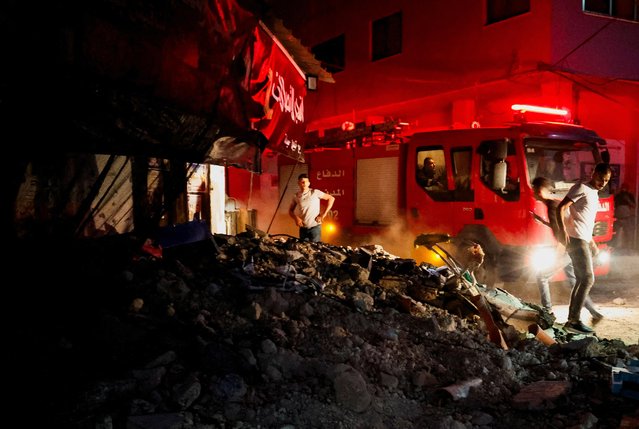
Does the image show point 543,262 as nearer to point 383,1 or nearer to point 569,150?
point 569,150

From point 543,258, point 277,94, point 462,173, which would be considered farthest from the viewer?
point 462,173

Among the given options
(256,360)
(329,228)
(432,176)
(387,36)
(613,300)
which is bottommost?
(613,300)

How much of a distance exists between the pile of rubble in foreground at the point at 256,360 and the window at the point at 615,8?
→ 34.8 feet

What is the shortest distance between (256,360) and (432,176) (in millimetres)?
5597

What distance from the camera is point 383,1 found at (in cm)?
1562

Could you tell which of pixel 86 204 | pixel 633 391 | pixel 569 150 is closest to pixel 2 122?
pixel 86 204

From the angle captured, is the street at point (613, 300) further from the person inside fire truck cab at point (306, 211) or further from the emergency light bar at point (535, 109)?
the person inside fire truck cab at point (306, 211)

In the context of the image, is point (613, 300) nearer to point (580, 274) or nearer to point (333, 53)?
point (580, 274)

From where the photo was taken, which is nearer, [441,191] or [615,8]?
[441,191]

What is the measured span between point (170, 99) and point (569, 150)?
610 cm

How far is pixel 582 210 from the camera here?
5.74m

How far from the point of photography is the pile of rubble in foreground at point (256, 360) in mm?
2961

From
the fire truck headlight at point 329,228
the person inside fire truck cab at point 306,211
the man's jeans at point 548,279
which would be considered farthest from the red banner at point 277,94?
the man's jeans at point 548,279

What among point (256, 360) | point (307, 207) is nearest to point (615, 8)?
point (307, 207)
